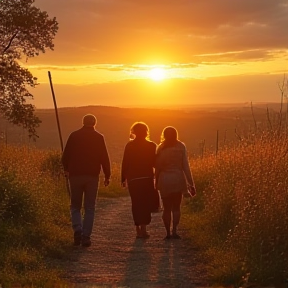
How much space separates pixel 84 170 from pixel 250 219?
3.11m

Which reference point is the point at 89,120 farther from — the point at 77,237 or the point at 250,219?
the point at 250,219

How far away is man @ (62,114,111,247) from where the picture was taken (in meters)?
10.6

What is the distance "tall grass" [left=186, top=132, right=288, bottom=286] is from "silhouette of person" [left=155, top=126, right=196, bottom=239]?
0.62 metres

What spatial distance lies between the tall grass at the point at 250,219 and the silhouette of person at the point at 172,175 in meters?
0.62

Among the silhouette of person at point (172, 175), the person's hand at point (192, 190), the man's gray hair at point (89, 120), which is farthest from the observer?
the person's hand at point (192, 190)

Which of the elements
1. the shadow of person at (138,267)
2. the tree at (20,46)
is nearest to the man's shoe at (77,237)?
the shadow of person at (138,267)

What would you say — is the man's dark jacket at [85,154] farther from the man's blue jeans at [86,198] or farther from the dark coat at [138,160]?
the dark coat at [138,160]

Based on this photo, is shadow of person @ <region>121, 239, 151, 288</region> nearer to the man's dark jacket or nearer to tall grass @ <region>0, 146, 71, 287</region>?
tall grass @ <region>0, 146, 71, 287</region>

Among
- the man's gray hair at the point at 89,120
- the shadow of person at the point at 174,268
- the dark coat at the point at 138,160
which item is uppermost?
the man's gray hair at the point at 89,120

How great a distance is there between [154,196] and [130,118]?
3355 inches

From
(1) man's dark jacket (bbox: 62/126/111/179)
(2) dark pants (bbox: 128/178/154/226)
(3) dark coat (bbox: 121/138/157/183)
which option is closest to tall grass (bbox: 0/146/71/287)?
(1) man's dark jacket (bbox: 62/126/111/179)

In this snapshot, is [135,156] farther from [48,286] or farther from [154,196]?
[48,286]

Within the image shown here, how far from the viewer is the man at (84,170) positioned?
10.6 m

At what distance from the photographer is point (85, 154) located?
10648 millimetres
